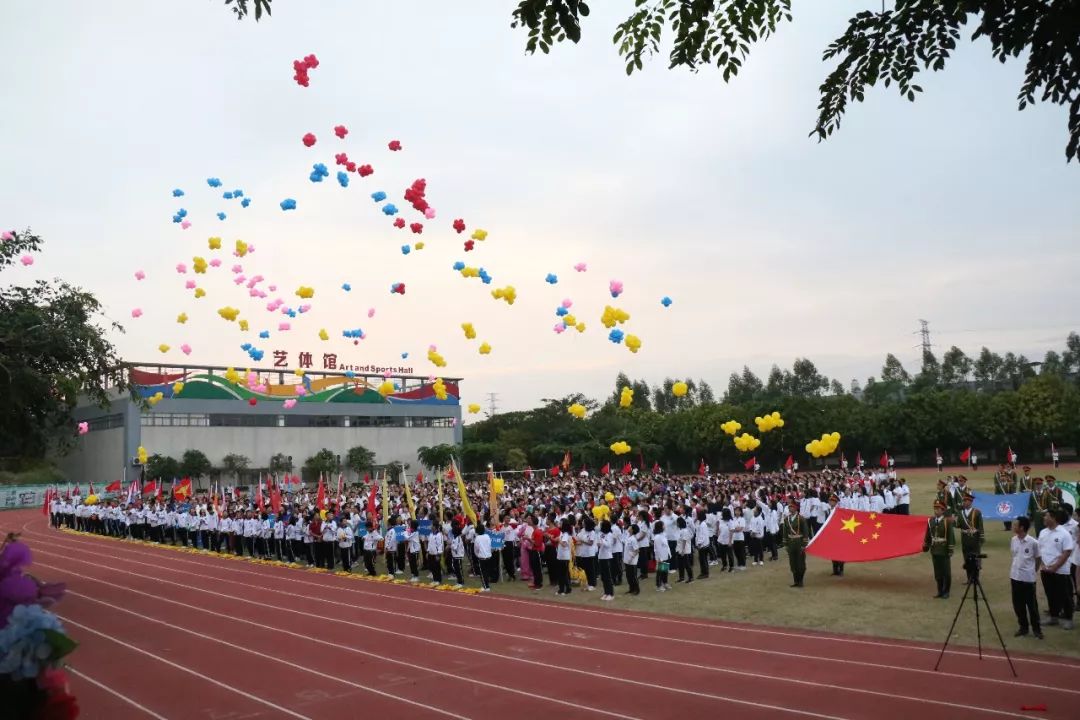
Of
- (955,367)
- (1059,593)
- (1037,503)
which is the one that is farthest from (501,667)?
(955,367)

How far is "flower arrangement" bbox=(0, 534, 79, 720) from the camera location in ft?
8.88

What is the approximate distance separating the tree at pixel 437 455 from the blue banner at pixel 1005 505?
41.9 meters

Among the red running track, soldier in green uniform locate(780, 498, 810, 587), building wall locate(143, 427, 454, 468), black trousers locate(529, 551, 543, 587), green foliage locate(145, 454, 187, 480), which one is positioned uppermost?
building wall locate(143, 427, 454, 468)

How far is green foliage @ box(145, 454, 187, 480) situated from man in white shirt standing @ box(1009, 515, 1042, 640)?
159 ft

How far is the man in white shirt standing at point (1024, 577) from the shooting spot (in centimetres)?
959

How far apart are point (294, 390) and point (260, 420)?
10.1ft

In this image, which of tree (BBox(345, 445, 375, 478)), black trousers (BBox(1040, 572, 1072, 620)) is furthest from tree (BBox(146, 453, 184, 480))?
black trousers (BBox(1040, 572, 1072, 620))

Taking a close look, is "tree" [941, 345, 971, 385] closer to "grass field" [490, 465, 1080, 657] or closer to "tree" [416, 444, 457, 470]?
"tree" [416, 444, 457, 470]

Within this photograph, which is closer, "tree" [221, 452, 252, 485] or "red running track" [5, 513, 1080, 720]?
"red running track" [5, 513, 1080, 720]

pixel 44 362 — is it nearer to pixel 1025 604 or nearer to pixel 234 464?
pixel 1025 604

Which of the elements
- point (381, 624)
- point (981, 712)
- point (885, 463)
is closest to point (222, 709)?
point (381, 624)

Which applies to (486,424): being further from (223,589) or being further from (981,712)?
(981,712)

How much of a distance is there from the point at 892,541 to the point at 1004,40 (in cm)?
1043

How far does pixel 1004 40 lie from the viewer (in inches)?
191
